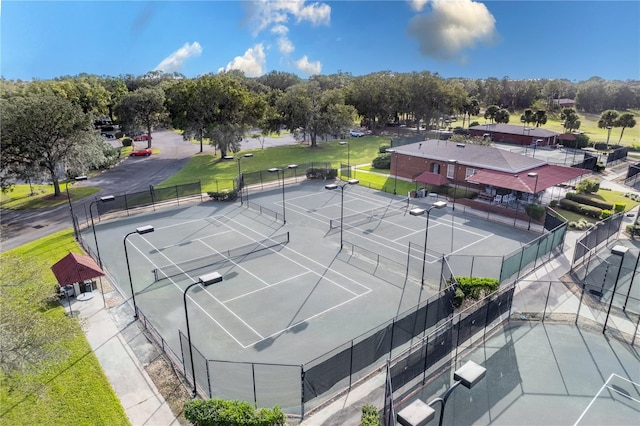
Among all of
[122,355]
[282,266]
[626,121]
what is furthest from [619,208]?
[122,355]

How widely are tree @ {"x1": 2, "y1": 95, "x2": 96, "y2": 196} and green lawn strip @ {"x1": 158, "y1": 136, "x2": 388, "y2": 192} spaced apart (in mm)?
9805

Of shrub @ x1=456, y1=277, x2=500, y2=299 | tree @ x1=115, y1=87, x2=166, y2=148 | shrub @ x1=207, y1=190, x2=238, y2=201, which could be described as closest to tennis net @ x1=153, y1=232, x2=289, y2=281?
shrub @ x1=207, y1=190, x2=238, y2=201

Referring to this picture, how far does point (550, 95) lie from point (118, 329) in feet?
443

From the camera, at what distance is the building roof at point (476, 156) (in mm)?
38500

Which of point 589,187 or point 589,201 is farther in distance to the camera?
point 589,187

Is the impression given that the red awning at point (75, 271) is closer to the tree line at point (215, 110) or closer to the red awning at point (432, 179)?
the tree line at point (215, 110)

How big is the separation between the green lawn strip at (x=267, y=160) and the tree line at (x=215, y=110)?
2927 mm

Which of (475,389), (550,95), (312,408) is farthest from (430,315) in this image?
(550,95)

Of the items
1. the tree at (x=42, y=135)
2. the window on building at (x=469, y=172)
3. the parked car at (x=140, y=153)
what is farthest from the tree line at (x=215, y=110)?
the window on building at (x=469, y=172)

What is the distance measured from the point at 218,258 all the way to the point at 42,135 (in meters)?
23.3

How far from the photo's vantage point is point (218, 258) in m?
26.6

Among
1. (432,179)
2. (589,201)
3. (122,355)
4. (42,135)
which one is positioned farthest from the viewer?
(432,179)

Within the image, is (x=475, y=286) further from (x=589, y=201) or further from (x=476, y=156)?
(x=476, y=156)

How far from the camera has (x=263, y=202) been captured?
39.3m
